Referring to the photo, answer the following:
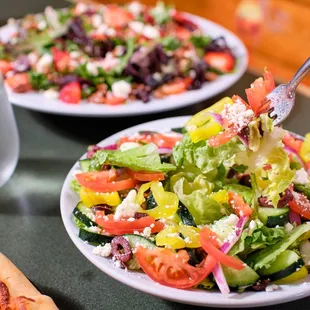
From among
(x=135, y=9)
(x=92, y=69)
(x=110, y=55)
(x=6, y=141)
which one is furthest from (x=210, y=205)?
(x=135, y=9)

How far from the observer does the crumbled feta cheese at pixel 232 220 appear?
3.39 ft

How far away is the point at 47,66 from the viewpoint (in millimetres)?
1857

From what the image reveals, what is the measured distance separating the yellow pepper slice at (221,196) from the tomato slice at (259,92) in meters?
0.17

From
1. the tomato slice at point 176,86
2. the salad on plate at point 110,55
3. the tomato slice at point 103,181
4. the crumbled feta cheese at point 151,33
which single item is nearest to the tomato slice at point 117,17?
the salad on plate at point 110,55

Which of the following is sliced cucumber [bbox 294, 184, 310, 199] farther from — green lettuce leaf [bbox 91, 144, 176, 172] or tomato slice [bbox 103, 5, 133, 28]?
tomato slice [bbox 103, 5, 133, 28]

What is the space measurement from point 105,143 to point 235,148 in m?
0.42

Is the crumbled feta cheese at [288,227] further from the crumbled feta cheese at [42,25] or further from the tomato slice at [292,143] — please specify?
the crumbled feta cheese at [42,25]

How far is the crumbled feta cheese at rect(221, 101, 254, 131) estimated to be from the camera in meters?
1.03

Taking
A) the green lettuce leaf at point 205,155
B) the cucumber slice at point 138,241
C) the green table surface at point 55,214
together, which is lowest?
the green table surface at point 55,214

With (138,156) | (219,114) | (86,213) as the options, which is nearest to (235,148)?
(219,114)

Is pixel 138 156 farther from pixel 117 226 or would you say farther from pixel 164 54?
pixel 164 54

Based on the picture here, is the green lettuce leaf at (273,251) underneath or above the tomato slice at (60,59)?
above

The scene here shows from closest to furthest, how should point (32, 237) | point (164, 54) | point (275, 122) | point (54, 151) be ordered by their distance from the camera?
point (275, 122) < point (32, 237) < point (54, 151) < point (164, 54)

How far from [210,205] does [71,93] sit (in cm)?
80
